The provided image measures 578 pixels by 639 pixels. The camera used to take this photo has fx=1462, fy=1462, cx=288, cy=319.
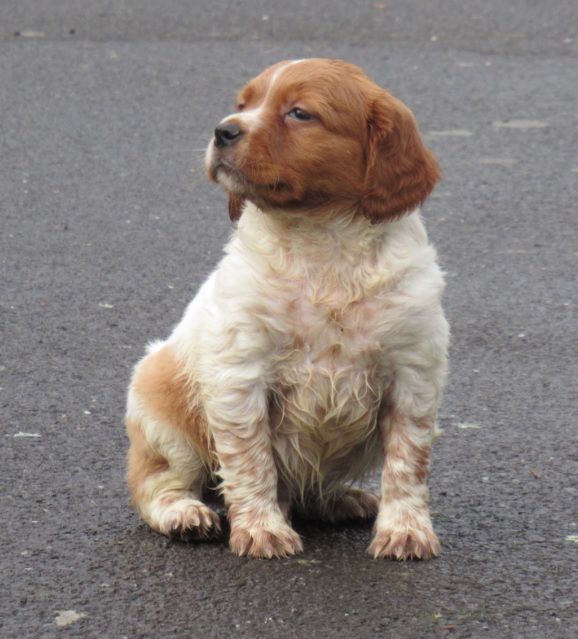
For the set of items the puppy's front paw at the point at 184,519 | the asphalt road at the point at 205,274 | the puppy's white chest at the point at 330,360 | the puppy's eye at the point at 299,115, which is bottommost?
the asphalt road at the point at 205,274

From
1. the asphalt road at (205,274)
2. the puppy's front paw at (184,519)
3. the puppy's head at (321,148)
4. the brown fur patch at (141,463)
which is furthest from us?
the brown fur patch at (141,463)

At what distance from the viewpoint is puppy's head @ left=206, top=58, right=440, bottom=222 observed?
403 centimetres

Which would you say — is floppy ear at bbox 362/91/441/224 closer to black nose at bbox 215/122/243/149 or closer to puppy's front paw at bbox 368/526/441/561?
black nose at bbox 215/122/243/149

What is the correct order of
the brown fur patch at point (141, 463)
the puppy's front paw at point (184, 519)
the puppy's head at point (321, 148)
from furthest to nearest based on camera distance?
the brown fur patch at point (141, 463)
the puppy's front paw at point (184, 519)
the puppy's head at point (321, 148)

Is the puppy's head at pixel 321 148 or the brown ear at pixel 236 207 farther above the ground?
the puppy's head at pixel 321 148

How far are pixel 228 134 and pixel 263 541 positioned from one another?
1139 mm

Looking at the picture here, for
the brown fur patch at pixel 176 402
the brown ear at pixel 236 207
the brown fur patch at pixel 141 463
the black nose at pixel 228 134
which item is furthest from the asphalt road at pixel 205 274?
the black nose at pixel 228 134

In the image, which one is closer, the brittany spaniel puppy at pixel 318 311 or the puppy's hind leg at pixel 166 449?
the brittany spaniel puppy at pixel 318 311

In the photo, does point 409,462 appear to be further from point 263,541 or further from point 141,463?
point 141,463

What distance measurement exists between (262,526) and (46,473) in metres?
0.91

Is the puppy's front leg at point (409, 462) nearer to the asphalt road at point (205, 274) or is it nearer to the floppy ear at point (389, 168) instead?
the asphalt road at point (205, 274)

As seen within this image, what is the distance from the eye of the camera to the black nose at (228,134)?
4.03m

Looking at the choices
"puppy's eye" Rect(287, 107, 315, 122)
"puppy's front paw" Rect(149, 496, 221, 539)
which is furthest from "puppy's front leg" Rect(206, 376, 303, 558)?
"puppy's eye" Rect(287, 107, 315, 122)

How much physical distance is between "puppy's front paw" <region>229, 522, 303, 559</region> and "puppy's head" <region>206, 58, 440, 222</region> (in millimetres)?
909
